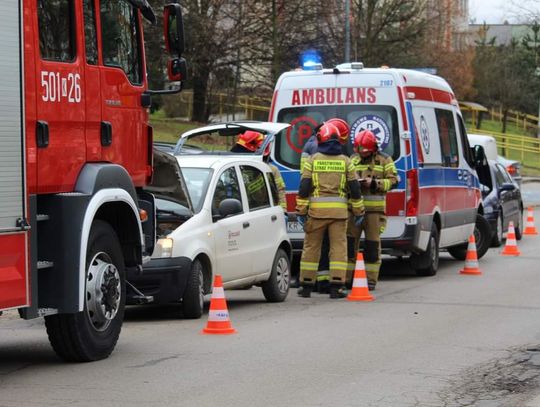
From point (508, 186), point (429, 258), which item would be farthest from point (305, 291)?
point (508, 186)

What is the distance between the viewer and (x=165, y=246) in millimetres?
10891

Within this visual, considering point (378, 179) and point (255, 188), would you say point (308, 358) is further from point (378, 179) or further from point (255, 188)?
point (378, 179)

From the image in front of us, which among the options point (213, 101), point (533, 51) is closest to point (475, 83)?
point (533, 51)

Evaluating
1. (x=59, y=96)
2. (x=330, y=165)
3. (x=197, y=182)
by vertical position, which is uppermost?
(x=59, y=96)

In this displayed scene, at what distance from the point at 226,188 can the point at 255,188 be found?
27.6 inches

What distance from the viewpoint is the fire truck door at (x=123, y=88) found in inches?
348

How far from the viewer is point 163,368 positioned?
848cm

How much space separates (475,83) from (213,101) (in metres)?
28.3

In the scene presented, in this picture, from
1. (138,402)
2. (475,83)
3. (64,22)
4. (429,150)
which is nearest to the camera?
(138,402)

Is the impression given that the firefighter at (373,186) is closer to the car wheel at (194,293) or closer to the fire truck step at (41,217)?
the car wheel at (194,293)

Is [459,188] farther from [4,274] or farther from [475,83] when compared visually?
[475,83]

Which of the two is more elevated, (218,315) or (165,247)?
(165,247)

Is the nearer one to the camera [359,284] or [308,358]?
[308,358]

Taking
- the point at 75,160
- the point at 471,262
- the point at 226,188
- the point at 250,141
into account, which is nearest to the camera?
the point at 75,160
